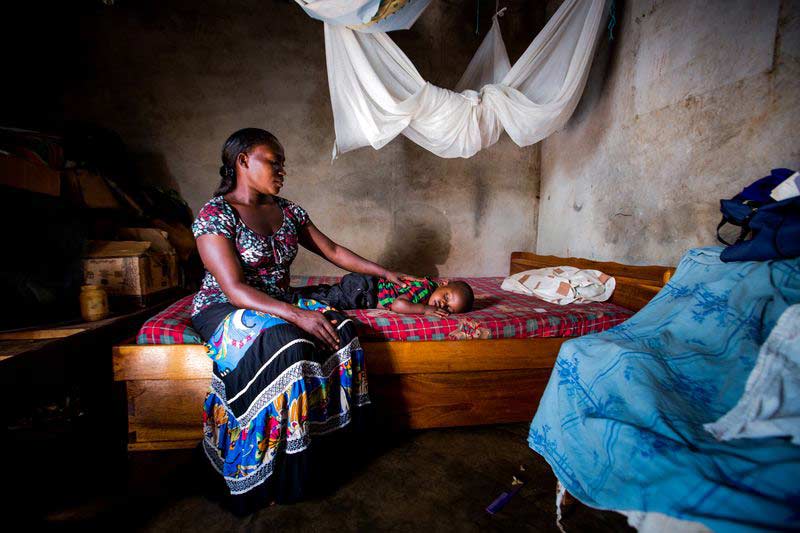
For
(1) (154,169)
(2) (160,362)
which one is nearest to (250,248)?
(2) (160,362)

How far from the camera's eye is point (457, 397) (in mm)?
1768

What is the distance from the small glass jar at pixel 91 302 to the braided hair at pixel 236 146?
0.98 metres

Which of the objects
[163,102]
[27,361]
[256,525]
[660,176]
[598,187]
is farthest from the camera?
[163,102]

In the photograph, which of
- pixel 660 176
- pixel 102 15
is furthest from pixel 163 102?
pixel 660 176

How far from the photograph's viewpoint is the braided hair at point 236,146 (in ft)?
5.20

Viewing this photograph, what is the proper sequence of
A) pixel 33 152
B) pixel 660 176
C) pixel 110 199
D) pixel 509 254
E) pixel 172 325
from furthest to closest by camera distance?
1. pixel 509 254
2. pixel 110 199
3. pixel 660 176
4. pixel 33 152
5. pixel 172 325

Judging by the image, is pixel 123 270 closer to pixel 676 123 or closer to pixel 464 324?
pixel 464 324

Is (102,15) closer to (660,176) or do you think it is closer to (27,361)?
(27,361)

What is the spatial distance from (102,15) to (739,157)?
15.3 feet

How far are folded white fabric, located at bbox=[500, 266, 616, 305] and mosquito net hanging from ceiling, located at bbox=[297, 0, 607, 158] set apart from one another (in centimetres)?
105

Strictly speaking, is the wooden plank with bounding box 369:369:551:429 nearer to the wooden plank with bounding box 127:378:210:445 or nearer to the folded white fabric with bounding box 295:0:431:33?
the wooden plank with bounding box 127:378:210:445

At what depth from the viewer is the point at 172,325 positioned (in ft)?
5.03

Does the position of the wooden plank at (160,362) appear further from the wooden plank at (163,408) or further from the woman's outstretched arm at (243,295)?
the woman's outstretched arm at (243,295)

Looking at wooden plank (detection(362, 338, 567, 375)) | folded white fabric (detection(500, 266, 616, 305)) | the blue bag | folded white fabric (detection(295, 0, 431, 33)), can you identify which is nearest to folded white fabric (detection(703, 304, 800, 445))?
the blue bag
